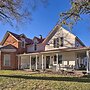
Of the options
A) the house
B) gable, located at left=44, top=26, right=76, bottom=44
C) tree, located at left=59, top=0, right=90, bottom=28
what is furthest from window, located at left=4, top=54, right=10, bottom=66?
tree, located at left=59, top=0, right=90, bottom=28

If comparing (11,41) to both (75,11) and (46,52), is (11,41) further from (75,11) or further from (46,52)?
(75,11)

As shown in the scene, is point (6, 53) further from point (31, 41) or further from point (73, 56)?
point (73, 56)

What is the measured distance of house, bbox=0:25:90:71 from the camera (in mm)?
34875

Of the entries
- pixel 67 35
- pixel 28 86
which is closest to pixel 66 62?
pixel 67 35

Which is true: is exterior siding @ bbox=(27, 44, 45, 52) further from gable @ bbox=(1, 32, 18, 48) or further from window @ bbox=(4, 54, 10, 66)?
window @ bbox=(4, 54, 10, 66)

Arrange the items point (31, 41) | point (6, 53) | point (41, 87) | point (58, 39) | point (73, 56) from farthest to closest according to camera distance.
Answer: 1. point (31, 41)
2. point (6, 53)
3. point (58, 39)
4. point (73, 56)
5. point (41, 87)

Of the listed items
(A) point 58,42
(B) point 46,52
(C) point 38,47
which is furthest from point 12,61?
(A) point 58,42

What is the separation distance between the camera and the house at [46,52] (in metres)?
34.9

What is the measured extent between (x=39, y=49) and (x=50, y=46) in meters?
3.59

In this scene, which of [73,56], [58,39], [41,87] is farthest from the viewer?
[58,39]

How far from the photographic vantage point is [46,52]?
35156 millimetres

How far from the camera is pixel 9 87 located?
600 inches

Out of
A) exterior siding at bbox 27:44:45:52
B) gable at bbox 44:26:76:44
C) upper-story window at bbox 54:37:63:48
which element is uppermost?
gable at bbox 44:26:76:44

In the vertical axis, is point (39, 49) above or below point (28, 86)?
above
